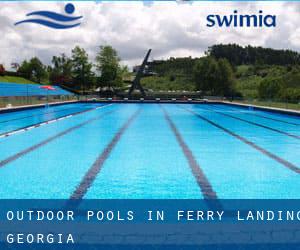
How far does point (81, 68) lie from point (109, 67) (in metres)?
3.85

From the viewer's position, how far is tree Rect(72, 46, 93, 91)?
56.1 metres

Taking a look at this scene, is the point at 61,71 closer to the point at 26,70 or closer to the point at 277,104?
the point at 26,70

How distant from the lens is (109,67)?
5678 centimetres

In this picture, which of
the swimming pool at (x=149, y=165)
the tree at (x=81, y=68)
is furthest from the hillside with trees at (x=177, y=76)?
the swimming pool at (x=149, y=165)

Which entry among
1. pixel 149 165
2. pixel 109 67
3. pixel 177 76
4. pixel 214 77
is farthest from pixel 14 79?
pixel 149 165

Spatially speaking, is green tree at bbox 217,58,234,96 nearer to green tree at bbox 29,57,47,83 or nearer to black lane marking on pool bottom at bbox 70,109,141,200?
green tree at bbox 29,57,47,83

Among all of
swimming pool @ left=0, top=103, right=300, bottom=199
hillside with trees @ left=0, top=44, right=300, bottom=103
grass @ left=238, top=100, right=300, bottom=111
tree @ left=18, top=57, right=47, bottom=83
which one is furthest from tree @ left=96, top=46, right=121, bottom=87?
swimming pool @ left=0, top=103, right=300, bottom=199

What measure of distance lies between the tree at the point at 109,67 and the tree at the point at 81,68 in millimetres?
1502

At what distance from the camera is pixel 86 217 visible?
4.19 meters

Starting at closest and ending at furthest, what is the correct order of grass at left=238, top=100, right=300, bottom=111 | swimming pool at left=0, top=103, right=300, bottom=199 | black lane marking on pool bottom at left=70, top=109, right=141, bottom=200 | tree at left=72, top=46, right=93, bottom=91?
black lane marking on pool bottom at left=70, top=109, right=141, bottom=200, swimming pool at left=0, top=103, right=300, bottom=199, grass at left=238, top=100, right=300, bottom=111, tree at left=72, top=46, right=93, bottom=91

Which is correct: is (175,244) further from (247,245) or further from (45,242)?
(45,242)

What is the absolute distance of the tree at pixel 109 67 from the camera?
56.6 metres

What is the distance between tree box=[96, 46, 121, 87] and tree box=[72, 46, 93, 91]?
1502mm

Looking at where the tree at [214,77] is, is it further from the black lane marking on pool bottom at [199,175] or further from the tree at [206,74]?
the black lane marking on pool bottom at [199,175]
